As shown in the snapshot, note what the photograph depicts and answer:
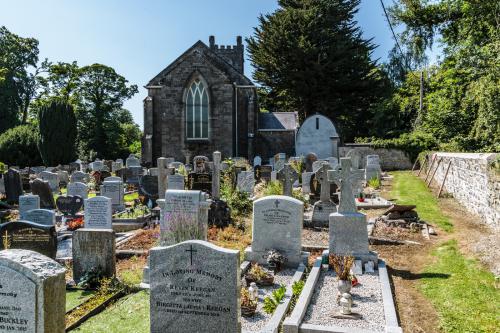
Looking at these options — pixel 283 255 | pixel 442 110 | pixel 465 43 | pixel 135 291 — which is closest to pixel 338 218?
pixel 283 255

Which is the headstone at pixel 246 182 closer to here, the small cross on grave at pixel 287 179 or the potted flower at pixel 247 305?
the small cross on grave at pixel 287 179

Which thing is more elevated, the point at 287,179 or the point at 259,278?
the point at 287,179

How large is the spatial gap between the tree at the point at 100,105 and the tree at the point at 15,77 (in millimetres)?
6084

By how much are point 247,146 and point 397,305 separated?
86.4 ft

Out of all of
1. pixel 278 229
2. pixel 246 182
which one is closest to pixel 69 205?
pixel 246 182

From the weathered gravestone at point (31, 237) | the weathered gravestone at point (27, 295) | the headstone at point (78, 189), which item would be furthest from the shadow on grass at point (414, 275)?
the headstone at point (78, 189)

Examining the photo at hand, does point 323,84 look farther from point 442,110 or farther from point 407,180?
point 407,180

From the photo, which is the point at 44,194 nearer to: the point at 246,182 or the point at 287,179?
the point at 246,182

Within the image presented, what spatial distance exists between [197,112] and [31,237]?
2483cm

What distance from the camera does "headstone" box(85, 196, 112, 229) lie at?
1100 centimetres

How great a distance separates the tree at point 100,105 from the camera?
159ft

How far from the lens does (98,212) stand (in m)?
11.1

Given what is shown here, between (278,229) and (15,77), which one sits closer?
(278,229)

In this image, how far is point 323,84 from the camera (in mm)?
42094
